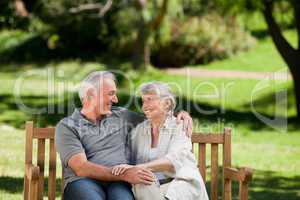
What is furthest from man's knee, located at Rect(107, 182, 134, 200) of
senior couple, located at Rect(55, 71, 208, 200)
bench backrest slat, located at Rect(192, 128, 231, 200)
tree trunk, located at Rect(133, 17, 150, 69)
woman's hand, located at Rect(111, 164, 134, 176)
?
tree trunk, located at Rect(133, 17, 150, 69)

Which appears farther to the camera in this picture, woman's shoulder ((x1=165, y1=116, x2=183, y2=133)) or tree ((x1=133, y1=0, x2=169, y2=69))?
tree ((x1=133, y1=0, x2=169, y2=69))

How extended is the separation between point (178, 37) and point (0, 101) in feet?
29.1

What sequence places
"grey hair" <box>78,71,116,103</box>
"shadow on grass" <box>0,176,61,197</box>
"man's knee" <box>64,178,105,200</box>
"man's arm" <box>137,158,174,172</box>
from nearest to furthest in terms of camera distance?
1. "man's knee" <box>64,178,105,200</box>
2. "man's arm" <box>137,158,174,172</box>
3. "grey hair" <box>78,71,116,103</box>
4. "shadow on grass" <box>0,176,61,197</box>

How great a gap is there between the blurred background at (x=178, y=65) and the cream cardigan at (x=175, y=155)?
296 cm

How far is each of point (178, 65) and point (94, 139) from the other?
20832mm

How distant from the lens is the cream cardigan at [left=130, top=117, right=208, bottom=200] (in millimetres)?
5145

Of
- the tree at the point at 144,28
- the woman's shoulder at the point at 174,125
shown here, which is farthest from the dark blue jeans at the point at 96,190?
the tree at the point at 144,28

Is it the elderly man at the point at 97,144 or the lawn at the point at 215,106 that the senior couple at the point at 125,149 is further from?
the lawn at the point at 215,106

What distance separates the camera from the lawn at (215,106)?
1048 cm

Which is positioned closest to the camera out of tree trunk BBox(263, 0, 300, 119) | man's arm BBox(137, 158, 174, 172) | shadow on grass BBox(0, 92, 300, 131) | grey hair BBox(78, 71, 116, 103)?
man's arm BBox(137, 158, 174, 172)

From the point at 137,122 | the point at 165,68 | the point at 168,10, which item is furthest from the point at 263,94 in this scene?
the point at 137,122

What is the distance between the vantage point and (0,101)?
1803 cm

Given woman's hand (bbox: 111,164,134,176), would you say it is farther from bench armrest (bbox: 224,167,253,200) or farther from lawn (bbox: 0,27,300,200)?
lawn (bbox: 0,27,300,200)

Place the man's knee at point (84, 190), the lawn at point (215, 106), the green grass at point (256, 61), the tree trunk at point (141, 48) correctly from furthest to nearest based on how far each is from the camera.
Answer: the green grass at point (256, 61)
the tree trunk at point (141, 48)
the lawn at point (215, 106)
the man's knee at point (84, 190)
